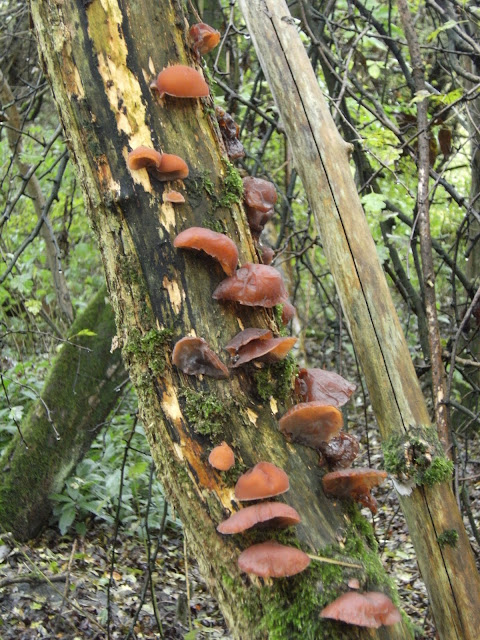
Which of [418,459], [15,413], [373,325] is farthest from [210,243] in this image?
[15,413]

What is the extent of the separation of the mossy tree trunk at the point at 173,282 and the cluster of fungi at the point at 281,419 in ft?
0.16

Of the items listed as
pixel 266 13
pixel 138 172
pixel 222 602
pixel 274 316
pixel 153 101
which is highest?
pixel 266 13

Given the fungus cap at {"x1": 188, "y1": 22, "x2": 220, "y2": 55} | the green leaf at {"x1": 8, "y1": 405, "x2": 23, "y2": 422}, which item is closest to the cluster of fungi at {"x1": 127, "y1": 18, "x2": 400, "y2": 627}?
the fungus cap at {"x1": 188, "y1": 22, "x2": 220, "y2": 55}

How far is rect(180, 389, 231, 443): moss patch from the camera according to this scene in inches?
71.7

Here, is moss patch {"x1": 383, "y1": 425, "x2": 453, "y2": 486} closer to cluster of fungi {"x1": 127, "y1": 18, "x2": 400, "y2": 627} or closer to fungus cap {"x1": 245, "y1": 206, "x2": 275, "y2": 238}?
cluster of fungi {"x1": 127, "y1": 18, "x2": 400, "y2": 627}

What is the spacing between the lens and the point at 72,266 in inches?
350

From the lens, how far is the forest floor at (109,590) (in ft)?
11.8

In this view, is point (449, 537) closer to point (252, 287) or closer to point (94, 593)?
point (252, 287)

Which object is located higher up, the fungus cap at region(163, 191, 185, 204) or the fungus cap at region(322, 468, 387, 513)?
the fungus cap at region(163, 191, 185, 204)

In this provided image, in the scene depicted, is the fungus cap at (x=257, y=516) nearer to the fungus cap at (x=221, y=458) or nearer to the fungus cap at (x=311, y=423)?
the fungus cap at (x=221, y=458)

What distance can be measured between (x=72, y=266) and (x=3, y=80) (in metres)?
3.09

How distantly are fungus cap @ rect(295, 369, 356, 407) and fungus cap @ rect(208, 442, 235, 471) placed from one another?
1.26 ft

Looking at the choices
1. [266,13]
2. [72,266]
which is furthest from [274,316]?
[72,266]

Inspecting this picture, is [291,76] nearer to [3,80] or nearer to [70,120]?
[70,120]
